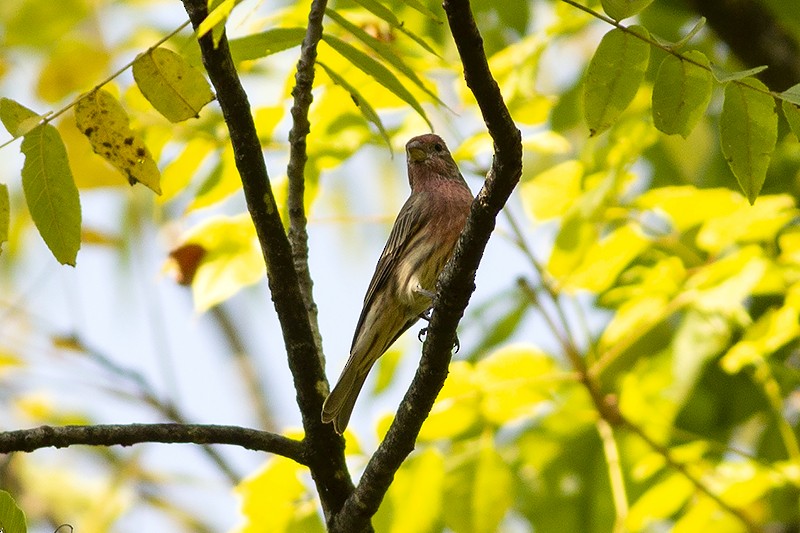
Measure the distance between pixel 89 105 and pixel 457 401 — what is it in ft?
6.98

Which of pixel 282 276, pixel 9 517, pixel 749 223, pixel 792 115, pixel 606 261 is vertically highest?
pixel 606 261

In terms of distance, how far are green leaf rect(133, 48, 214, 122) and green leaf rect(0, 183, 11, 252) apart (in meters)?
0.44

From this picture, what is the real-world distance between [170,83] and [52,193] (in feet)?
1.31

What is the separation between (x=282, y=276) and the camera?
3.05 meters

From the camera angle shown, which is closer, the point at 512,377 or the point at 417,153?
the point at 512,377

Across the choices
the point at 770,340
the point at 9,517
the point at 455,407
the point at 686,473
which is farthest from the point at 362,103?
the point at 686,473

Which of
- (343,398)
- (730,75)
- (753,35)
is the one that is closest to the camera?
(730,75)

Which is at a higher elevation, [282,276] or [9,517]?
[282,276]

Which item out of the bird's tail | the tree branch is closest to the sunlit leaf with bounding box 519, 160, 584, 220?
the bird's tail

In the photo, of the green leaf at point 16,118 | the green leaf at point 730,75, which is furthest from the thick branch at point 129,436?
the green leaf at point 730,75

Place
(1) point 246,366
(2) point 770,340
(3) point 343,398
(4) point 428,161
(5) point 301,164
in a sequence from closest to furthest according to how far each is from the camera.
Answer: (5) point 301,164
(3) point 343,398
(2) point 770,340
(4) point 428,161
(1) point 246,366

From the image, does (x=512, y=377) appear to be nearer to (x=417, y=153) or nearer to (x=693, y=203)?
(x=693, y=203)

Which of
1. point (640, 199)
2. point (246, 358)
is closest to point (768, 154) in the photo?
point (640, 199)

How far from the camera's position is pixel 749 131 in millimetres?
2715
